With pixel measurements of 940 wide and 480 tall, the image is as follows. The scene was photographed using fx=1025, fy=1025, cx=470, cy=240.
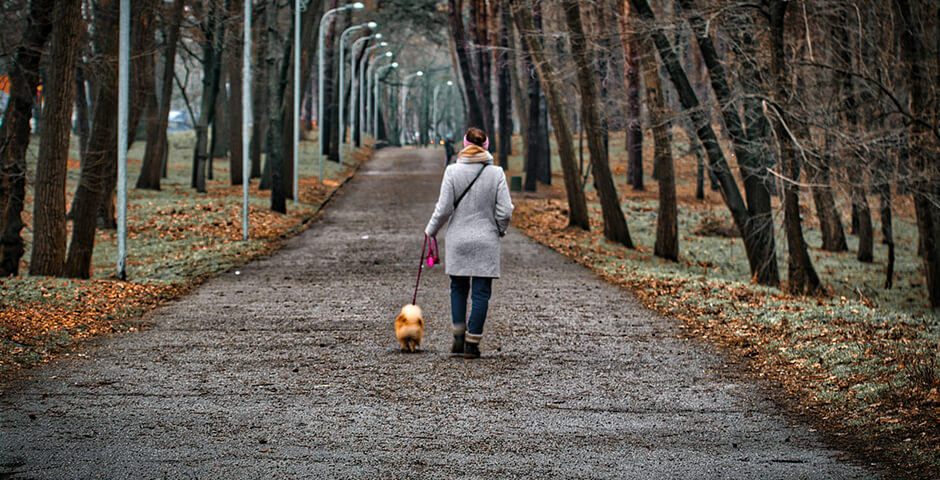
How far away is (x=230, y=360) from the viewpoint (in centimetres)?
837

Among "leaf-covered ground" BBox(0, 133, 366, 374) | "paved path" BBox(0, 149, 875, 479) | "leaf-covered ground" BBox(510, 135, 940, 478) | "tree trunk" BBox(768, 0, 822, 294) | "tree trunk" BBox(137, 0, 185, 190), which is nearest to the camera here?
"paved path" BBox(0, 149, 875, 479)

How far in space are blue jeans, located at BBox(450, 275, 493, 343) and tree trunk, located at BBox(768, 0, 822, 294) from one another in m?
6.77

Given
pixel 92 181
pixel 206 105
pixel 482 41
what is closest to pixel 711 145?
pixel 92 181

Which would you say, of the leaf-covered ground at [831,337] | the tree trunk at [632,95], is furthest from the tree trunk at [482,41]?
the leaf-covered ground at [831,337]

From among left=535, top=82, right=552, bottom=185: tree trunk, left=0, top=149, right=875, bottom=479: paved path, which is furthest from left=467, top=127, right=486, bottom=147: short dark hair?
left=535, top=82, right=552, bottom=185: tree trunk

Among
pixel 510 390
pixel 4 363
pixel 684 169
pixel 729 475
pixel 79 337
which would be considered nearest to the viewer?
pixel 729 475

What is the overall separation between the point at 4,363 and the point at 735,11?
11.7m

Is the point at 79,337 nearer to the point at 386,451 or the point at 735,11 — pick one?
the point at 386,451

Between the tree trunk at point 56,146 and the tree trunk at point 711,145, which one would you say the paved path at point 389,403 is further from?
the tree trunk at point 711,145

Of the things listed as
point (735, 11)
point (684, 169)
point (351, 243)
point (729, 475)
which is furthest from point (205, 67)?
point (729, 475)

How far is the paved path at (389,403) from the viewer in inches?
208

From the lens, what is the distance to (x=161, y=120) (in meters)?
27.7

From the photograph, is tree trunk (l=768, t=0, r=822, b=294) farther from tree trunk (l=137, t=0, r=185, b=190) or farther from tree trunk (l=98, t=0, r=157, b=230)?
tree trunk (l=137, t=0, r=185, b=190)

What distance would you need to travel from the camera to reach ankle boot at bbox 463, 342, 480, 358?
8367 millimetres
